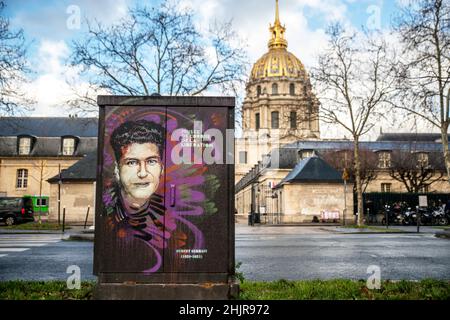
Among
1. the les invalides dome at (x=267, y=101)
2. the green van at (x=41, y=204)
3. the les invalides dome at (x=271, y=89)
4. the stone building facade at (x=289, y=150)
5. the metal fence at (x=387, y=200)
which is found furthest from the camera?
the les invalides dome at (x=271, y=89)

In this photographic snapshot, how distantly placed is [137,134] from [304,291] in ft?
9.16

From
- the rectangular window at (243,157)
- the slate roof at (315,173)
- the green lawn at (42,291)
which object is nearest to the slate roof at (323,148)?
the slate roof at (315,173)

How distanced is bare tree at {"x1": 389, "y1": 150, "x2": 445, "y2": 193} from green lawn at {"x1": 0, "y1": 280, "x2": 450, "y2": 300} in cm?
5141

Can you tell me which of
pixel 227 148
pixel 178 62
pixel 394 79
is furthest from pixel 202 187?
pixel 394 79

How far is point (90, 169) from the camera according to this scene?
3603 cm

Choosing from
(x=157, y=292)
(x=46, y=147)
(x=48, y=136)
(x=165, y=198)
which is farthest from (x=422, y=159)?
(x=157, y=292)

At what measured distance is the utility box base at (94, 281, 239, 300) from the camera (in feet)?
16.3

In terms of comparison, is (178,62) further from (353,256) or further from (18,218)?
(18,218)

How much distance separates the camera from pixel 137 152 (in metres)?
5.29

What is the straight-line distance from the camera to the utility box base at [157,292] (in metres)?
4.96

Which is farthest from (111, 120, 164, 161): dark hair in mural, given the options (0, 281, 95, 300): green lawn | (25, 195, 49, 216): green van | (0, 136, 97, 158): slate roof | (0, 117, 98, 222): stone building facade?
(0, 136, 97, 158): slate roof

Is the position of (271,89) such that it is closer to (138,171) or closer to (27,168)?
(27,168)

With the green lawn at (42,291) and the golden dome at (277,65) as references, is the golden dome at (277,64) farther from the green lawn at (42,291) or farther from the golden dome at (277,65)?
the green lawn at (42,291)

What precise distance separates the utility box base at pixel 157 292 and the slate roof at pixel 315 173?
32.7m
